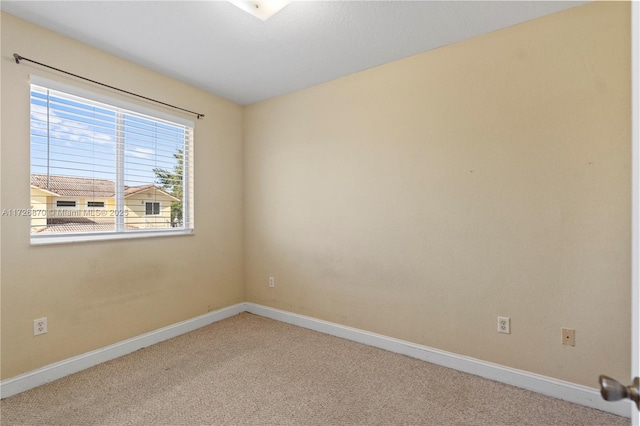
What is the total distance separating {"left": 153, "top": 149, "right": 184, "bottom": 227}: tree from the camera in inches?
113

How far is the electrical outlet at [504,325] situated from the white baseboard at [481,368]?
249mm

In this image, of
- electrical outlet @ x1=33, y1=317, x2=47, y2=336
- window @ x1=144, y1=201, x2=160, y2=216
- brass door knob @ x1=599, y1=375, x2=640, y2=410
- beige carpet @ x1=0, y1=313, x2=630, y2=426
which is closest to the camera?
brass door knob @ x1=599, y1=375, x2=640, y2=410

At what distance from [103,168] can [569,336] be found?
3545 mm

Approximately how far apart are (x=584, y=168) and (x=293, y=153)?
7.72 ft

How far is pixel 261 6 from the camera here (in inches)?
72.3

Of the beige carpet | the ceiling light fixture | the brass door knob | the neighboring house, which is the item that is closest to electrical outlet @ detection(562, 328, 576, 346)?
the beige carpet

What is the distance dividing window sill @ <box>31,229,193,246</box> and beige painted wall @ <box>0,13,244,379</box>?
4 centimetres

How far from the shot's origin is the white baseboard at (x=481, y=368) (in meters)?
1.79

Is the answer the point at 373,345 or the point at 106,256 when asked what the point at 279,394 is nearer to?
the point at 373,345

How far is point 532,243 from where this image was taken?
1.98 metres

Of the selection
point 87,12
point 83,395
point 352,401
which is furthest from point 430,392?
point 87,12

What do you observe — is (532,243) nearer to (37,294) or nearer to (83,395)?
(83,395)

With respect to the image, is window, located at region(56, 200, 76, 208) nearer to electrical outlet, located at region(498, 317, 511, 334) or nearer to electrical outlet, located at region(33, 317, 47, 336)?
electrical outlet, located at region(33, 317, 47, 336)

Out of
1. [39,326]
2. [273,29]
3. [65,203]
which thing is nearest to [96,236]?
[65,203]
